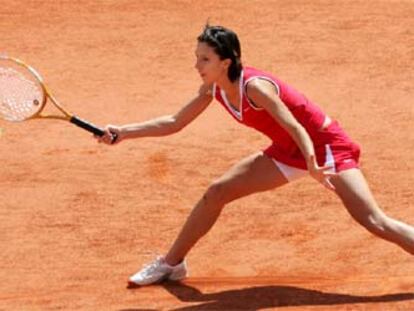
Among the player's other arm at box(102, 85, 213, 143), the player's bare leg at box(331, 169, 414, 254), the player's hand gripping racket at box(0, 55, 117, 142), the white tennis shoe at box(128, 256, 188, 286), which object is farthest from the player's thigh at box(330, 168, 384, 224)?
the player's hand gripping racket at box(0, 55, 117, 142)

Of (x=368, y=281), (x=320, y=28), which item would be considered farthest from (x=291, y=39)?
(x=368, y=281)

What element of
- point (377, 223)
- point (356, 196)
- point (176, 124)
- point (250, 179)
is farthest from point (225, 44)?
point (377, 223)

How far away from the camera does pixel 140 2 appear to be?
1786 centimetres

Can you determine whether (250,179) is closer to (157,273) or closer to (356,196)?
(356,196)

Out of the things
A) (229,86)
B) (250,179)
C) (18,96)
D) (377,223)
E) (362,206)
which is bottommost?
(377,223)

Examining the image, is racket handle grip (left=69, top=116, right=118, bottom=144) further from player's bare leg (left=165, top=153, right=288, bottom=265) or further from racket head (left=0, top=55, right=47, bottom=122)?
player's bare leg (left=165, top=153, right=288, bottom=265)

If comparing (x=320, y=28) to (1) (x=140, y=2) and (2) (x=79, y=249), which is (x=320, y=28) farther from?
(2) (x=79, y=249)

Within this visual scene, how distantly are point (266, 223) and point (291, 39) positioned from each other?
6.00 meters

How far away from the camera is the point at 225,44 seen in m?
8.21

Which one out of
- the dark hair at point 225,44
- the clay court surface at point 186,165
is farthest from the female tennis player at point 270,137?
the clay court surface at point 186,165

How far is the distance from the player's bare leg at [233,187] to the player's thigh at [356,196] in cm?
46

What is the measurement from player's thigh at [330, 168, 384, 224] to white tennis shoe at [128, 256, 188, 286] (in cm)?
145

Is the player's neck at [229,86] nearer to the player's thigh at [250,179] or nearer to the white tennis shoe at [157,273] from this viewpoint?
the player's thigh at [250,179]

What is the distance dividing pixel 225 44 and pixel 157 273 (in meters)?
1.90
